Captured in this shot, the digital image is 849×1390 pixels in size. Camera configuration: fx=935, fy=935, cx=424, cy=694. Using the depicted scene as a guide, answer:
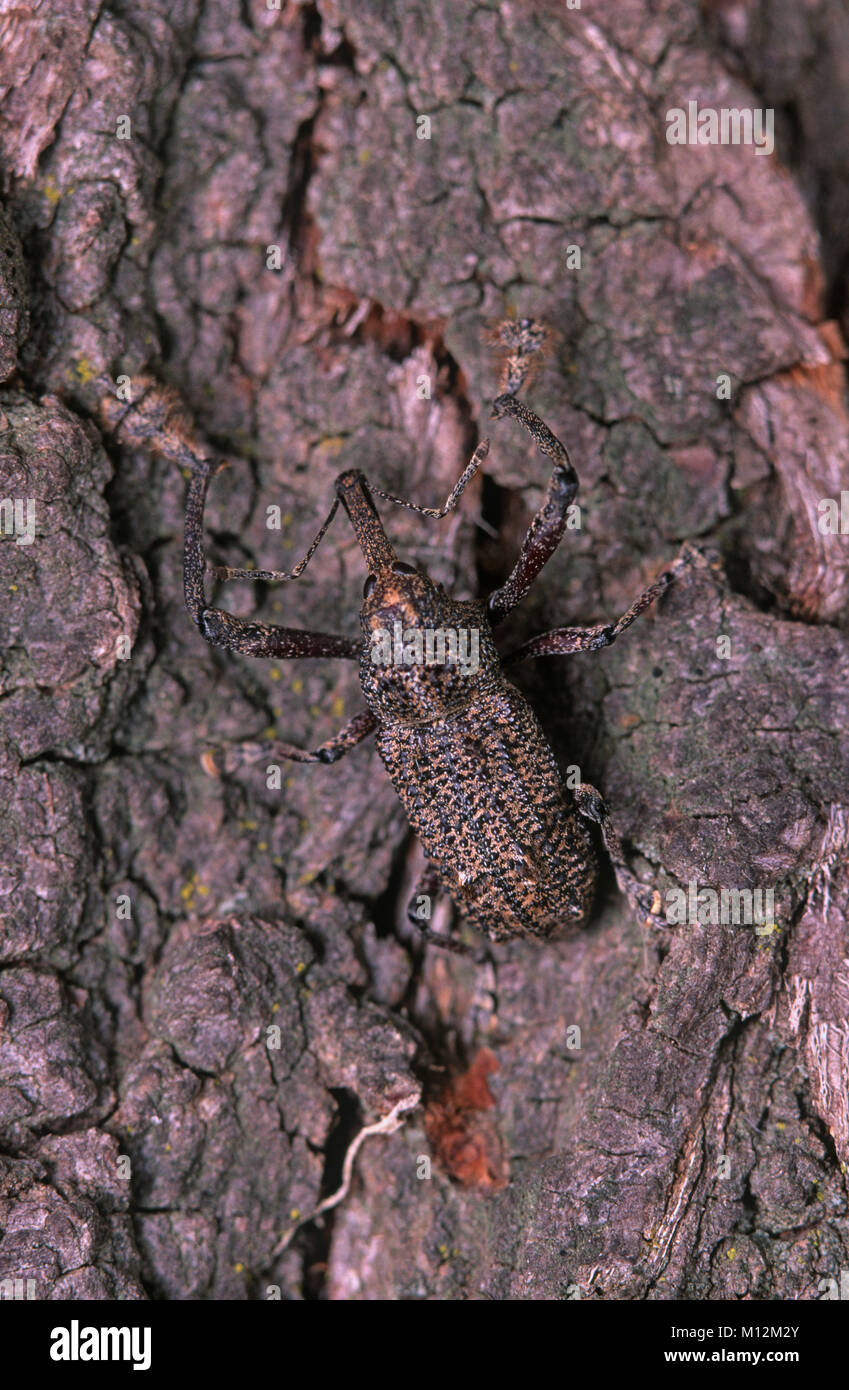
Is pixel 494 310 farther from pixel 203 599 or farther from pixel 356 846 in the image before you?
pixel 356 846

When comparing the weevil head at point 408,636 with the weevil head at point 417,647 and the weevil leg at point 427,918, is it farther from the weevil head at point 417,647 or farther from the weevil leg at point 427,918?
the weevil leg at point 427,918

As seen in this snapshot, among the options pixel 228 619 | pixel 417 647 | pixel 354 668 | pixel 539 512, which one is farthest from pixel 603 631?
pixel 228 619

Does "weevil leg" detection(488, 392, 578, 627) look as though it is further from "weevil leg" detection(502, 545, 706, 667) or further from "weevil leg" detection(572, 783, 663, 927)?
"weevil leg" detection(572, 783, 663, 927)

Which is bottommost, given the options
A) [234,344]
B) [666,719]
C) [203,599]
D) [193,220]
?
[666,719]

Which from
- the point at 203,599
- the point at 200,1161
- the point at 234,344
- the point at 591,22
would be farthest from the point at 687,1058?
the point at 591,22

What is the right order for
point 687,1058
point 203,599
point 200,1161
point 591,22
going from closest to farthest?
point 687,1058 < point 200,1161 < point 203,599 < point 591,22

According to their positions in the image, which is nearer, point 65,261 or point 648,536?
point 65,261

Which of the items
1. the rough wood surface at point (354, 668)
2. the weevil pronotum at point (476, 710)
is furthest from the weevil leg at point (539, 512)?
the rough wood surface at point (354, 668)
